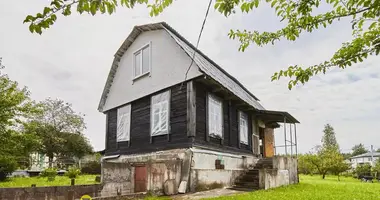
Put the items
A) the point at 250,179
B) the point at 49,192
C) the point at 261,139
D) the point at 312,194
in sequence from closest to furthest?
1. the point at 49,192
2. the point at 312,194
3. the point at 250,179
4. the point at 261,139

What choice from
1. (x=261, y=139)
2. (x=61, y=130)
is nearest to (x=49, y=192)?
(x=261, y=139)

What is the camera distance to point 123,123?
15.2m

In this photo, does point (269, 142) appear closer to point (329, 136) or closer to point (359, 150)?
point (329, 136)

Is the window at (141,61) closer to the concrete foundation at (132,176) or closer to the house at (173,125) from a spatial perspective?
the house at (173,125)

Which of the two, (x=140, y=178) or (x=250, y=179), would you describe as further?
(x=250, y=179)

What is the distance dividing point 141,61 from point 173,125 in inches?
169

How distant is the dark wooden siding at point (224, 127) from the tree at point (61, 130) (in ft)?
83.9

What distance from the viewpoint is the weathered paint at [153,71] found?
1203 cm

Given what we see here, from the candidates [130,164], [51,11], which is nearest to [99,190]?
[130,164]

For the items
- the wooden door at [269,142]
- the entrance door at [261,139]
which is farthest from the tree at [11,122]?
the wooden door at [269,142]

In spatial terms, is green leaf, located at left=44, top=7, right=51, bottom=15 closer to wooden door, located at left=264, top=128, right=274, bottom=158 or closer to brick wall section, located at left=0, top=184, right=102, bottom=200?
brick wall section, located at left=0, top=184, right=102, bottom=200

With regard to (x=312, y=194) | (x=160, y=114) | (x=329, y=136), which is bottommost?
(x=312, y=194)

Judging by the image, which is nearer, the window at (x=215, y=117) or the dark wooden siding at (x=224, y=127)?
the dark wooden siding at (x=224, y=127)

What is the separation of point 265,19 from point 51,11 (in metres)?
4.14
